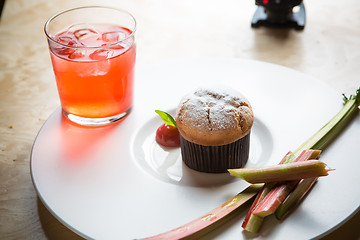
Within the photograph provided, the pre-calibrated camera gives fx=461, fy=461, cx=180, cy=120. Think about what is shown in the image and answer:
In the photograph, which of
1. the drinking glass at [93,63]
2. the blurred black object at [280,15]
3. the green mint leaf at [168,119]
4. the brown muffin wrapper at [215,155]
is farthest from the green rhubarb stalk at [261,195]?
the blurred black object at [280,15]

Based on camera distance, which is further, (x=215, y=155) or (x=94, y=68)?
(x=94, y=68)

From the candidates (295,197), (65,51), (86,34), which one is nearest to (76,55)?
(65,51)

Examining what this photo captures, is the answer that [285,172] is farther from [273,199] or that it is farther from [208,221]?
[208,221]

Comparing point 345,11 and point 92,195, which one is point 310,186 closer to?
point 92,195

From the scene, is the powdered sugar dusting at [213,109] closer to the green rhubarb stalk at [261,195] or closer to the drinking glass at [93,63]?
the green rhubarb stalk at [261,195]

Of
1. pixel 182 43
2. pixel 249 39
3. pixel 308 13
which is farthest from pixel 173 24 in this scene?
pixel 308 13

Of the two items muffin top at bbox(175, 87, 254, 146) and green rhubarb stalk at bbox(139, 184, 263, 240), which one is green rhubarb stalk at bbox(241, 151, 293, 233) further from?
muffin top at bbox(175, 87, 254, 146)

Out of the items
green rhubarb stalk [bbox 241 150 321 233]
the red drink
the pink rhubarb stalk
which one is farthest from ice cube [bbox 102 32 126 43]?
the pink rhubarb stalk
